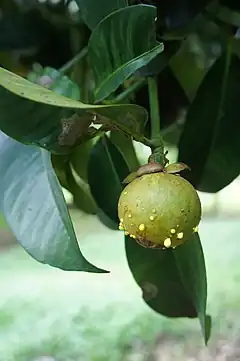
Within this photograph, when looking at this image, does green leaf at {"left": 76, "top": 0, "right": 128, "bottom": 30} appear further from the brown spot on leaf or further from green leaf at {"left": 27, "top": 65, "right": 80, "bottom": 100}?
the brown spot on leaf

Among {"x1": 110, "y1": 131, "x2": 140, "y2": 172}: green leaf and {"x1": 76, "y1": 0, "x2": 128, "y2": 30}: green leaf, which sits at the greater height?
{"x1": 76, "y1": 0, "x2": 128, "y2": 30}: green leaf

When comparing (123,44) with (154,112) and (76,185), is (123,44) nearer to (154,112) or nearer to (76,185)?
(154,112)

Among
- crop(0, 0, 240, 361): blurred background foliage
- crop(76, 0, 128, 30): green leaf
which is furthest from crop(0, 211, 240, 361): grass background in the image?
crop(76, 0, 128, 30): green leaf

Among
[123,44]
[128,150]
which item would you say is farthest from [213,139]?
[123,44]

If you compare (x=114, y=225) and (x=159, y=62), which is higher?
(x=159, y=62)

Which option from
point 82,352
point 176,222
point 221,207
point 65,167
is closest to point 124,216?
point 176,222

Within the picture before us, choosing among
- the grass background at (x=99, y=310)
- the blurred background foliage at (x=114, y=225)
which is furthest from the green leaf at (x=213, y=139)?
the grass background at (x=99, y=310)

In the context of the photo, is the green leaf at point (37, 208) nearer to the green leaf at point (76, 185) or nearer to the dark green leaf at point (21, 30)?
the green leaf at point (76, 185)
